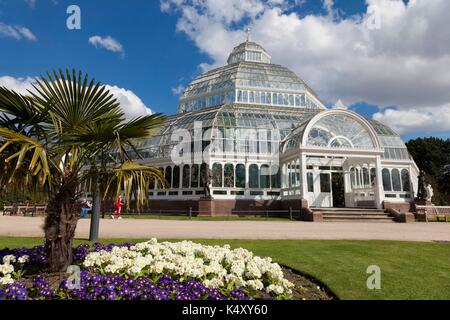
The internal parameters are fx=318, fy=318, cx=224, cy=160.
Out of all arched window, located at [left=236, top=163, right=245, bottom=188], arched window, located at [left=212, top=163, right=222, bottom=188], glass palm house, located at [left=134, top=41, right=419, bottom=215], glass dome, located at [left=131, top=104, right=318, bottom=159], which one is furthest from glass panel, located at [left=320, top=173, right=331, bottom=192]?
arched window, located at [left=212, top=163, right=222, bottom=188]

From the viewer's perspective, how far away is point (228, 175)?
88.0 ft

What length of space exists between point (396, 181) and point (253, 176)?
490 inches

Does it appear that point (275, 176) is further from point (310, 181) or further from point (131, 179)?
point (131, 179)

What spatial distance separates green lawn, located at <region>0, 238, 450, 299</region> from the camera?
203 inches

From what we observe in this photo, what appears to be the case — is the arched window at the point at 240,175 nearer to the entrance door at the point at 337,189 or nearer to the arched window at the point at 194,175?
the arched window at the point at 194,175

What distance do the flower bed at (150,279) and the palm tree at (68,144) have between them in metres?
0.70

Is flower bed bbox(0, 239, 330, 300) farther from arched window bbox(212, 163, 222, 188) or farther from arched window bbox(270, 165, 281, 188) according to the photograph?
arched window bbox(270, 165, 281, 188)

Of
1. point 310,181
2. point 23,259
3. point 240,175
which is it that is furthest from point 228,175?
point 23,259

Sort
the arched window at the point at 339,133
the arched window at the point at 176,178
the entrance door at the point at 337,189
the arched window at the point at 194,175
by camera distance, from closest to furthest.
→ 1. the arched window at the point at 339,133
2. the arched window at the point at 194,175
3. the arched window at the point at 176,178
4. the entrance door at the point at 337,189

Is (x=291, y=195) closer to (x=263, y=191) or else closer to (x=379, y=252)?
(x=263, y=191)

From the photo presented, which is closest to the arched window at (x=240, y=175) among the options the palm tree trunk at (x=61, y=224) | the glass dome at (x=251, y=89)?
the glass dome at (x=251, y=89)

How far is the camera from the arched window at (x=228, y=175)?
87.4ft

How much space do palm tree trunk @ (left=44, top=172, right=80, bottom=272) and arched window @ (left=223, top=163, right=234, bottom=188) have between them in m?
21.5
